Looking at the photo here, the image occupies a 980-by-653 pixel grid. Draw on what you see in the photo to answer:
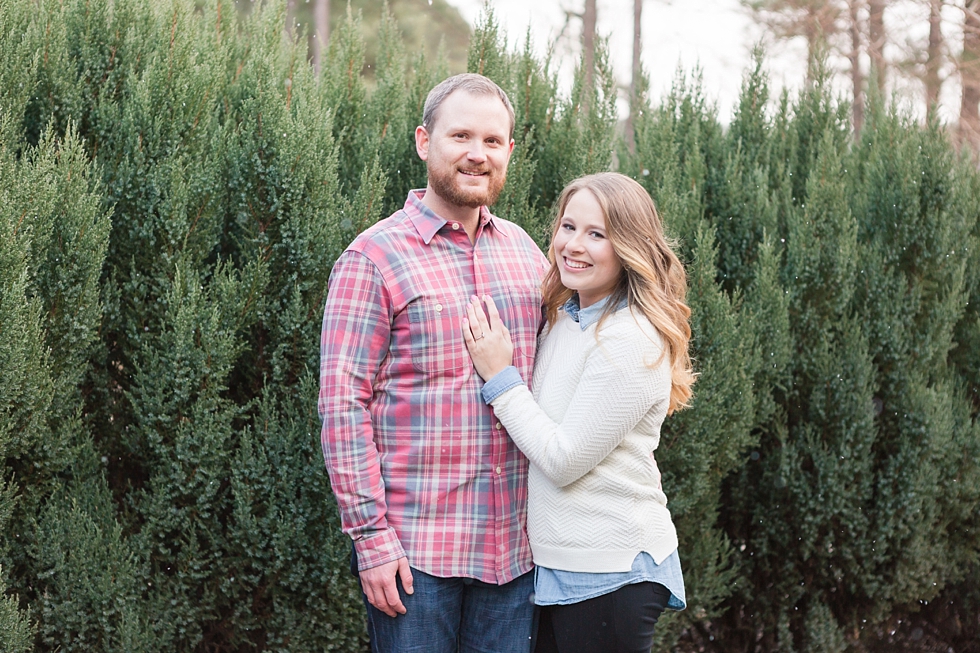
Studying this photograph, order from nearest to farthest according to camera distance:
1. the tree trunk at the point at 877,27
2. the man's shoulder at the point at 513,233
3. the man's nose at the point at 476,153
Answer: the man's nose at the point at 476,153 < the man's shoulder at the point at 513,233 < the tree trunk at the point at 877,27

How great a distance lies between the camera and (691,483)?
3740mm

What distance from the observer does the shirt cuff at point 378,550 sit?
2.28m

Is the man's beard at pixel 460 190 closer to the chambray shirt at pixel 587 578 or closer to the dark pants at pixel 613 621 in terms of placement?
the chambray shirt at pixel 587 578

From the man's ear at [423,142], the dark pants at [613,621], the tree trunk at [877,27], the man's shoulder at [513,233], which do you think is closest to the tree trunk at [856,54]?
the tree trunk at [877,27]

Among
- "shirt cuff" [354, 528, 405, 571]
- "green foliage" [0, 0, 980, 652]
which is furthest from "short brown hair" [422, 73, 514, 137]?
"shirt cuff" [354, 528, 405, 571]

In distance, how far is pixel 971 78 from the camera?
10914 millimetres

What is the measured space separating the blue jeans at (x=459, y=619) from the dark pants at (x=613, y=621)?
191 mm

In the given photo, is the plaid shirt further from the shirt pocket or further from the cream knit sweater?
Answer: the cream knit sweater

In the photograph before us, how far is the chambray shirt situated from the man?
0.36ft

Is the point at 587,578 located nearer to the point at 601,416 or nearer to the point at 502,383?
the point at 601,416

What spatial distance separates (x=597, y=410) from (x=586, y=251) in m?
0.47

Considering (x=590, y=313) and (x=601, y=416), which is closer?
(x=601, y=416)

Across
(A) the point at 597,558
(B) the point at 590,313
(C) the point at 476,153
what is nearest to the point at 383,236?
(C) the point at 476,153

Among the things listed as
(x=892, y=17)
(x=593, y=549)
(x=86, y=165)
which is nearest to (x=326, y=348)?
(x=593, y=549)
